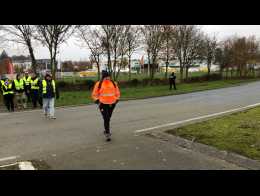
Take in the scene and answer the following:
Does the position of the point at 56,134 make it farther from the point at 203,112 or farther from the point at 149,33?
the point at 149,33

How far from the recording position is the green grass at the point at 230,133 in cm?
593

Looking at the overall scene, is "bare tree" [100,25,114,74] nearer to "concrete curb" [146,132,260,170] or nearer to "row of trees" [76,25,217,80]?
"row of trees" [76,25,217,80]

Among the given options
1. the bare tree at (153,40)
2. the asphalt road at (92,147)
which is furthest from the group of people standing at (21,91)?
the bare tree at (153,40)

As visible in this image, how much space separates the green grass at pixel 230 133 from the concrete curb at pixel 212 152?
21 centimetres

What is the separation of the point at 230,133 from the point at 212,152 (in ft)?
5.68

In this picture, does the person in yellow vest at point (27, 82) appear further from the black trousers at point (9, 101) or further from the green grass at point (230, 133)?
the green grass at point (230, 133)

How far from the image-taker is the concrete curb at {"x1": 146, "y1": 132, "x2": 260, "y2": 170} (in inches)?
197

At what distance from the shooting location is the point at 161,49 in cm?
3039

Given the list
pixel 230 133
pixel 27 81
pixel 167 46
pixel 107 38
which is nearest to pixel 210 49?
pixel 167 46

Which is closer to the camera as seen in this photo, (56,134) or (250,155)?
(250,155)

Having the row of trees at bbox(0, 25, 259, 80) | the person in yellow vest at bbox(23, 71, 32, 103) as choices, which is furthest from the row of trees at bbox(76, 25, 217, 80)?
the person in yellow vest at bbox(23, 71, 32, 103)
